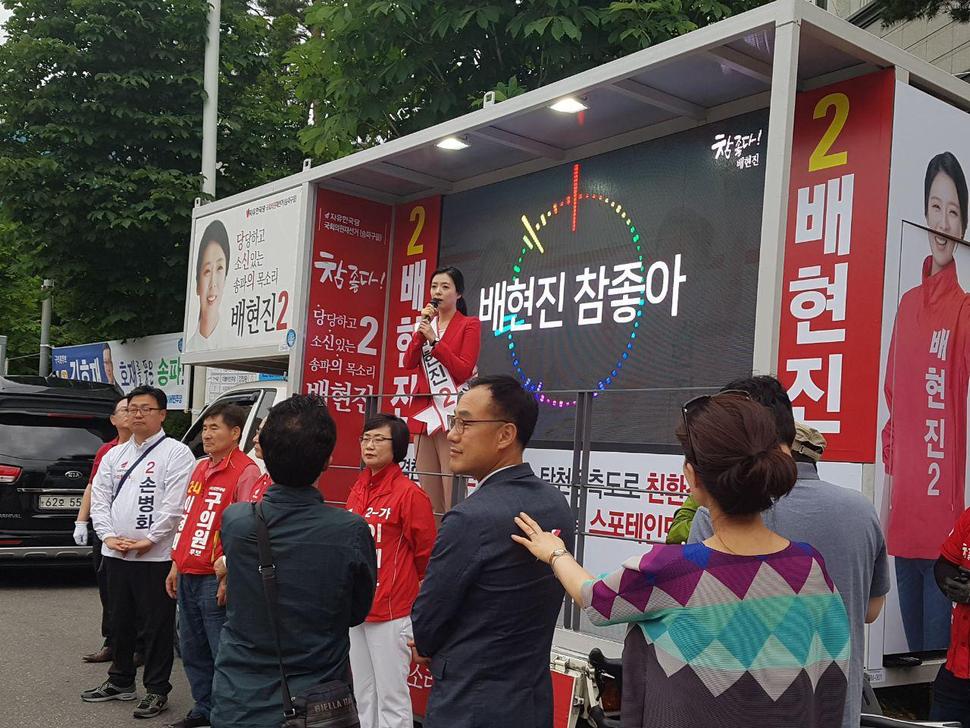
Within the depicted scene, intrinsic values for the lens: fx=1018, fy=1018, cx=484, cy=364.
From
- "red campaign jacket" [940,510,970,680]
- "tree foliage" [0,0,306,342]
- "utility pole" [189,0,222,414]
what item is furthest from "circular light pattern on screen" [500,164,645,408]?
"tree foliage" [0,0,306,342]

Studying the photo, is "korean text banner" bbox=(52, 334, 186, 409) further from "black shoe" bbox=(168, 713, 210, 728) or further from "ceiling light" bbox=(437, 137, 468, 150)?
"ceiling light" bbox=(437, 137, 468, 150)

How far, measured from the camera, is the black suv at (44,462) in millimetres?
9523

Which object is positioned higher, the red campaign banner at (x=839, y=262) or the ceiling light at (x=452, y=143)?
the ceiling light at (x=452, y=143)

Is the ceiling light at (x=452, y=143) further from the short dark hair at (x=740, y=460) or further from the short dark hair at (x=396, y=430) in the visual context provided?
the short dark hair at (x=740, y=460)

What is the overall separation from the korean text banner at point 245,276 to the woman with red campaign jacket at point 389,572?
1.88 meters

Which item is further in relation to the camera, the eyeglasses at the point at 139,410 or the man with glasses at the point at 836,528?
the eyeglasses at the point at 139,410

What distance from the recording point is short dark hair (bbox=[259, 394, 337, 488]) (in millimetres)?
3148

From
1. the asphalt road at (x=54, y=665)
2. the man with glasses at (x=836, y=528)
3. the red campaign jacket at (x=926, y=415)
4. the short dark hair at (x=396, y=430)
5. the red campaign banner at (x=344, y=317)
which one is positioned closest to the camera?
the man with glasses at (x=836, y=528)

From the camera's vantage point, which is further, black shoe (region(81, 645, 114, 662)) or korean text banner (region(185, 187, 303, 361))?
black shoe (region(81, 645, 114, 662))

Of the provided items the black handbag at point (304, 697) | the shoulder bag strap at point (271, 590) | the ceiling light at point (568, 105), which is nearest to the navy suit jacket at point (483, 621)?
the black handbag at point (304, 697)

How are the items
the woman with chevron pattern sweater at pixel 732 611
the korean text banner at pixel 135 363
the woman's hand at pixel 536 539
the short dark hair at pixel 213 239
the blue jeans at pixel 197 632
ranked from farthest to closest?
the korean text banner at pixel 135 363, the short dark hair at pixel 213 239, the blue jeans at pixel 197 632, the woman's hand at pixel 536 539, the woman with chevron pattern sweater at pixel 732 611

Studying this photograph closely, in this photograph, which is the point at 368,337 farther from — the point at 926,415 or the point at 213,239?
the point at 926,415

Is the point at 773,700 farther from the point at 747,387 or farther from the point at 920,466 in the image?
the point at 920,466

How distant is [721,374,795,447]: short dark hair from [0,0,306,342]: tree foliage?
42.7 ft
